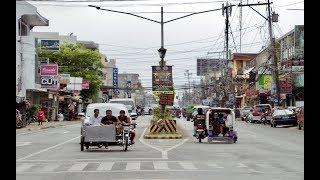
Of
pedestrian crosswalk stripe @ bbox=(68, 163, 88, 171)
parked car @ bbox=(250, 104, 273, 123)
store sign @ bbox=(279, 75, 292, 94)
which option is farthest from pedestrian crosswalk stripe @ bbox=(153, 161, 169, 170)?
store sign @ bbox=(279, 75, 292, 94)

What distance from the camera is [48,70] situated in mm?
68062

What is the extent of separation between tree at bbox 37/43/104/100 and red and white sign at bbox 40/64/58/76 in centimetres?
2280

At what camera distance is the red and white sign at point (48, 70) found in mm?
67438

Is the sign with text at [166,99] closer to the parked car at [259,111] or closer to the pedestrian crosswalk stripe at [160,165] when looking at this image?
the pedestrian crosswalk stripe at [160,165]

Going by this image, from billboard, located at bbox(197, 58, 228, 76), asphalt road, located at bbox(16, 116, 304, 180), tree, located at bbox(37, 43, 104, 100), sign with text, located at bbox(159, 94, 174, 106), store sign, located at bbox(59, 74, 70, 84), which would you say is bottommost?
asphalt road, located at bbox(16, 116, 304, 180)

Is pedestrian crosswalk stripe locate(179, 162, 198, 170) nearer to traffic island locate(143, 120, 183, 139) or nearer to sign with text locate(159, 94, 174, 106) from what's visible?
traffic island locate(143, 120, 183, 139)

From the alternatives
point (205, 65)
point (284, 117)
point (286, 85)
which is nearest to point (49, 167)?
point (284, 117)

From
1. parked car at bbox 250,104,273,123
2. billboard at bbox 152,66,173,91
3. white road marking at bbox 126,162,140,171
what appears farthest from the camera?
parked car at bbox 250,104,273,123

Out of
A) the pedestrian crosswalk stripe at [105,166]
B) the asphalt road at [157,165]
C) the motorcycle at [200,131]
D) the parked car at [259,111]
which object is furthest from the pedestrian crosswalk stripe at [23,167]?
the parked car at [259,111]

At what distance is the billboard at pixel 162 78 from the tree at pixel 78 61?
5470 centimetres

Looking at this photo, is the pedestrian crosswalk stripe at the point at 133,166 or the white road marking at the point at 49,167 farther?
the pedestrian crosswalk stripe at the point at 133,166

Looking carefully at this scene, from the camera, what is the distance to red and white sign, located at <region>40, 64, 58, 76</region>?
67.4m

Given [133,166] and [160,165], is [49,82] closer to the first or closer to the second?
[160,165]
